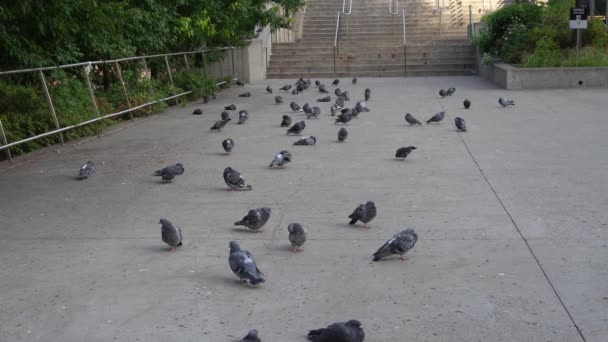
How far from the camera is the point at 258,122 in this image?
686 inches

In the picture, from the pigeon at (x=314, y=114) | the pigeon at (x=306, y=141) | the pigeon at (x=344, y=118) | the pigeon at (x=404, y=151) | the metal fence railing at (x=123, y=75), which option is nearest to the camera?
the pigeon at (x=404, y=151)

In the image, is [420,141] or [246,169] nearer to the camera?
[246,169]

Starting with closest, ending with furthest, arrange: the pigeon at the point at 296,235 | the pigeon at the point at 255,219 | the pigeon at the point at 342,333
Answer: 1. the pigeon at the point at 342,333
2. the pigeon at the point at 296,235
3. the pigeon at the point at 255,219

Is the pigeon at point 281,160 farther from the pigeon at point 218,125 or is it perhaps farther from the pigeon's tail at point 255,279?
the pigeon's tail at point 255,279

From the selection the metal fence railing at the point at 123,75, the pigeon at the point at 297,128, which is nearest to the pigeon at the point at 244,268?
the metal fence railing at the point at 123,75

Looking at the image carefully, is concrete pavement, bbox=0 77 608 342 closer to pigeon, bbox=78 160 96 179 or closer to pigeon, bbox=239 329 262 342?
pigeon, bbox=78 160 96 179

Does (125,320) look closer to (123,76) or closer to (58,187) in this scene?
(58,187)

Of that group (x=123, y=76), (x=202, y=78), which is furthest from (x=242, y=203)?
(x=202, y=78)

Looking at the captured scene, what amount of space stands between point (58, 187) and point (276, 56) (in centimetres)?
2212

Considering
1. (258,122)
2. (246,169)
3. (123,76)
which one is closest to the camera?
(246,169)

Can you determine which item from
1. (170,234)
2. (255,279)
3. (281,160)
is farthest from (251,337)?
(281,160)

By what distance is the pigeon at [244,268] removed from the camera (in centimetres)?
632

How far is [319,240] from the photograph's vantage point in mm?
7828

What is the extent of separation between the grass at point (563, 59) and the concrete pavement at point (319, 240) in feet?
30.3
